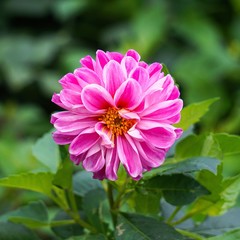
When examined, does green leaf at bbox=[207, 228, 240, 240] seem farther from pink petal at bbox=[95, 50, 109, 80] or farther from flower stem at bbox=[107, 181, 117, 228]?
pink petal at bbox=[95, 50, 109, 80]

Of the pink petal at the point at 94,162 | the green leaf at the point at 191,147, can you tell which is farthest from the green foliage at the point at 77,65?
the pink petal at the point at 94,162

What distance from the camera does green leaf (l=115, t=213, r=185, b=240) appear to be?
68cm

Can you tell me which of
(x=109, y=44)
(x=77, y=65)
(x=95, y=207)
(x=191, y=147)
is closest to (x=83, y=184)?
(x=95, y=207)

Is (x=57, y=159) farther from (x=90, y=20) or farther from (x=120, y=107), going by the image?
(x=90, y=20)

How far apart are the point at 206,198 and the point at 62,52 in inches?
87.7

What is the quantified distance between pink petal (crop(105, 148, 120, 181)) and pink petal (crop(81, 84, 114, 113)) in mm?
49

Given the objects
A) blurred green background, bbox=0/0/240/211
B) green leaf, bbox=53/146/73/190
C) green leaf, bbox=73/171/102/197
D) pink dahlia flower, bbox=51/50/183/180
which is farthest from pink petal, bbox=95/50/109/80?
blurred green background, bbox=0/0/240/211

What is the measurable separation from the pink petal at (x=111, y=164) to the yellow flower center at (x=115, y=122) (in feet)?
0.08

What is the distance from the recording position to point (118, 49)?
8.66 ft

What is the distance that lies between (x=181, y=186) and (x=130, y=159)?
10cm

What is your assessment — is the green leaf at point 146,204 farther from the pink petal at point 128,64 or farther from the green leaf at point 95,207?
the pink petal at point 128,64

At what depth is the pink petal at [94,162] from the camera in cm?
64

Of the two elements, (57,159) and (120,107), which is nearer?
(120,107)

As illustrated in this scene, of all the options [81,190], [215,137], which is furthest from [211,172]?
[81,190]
